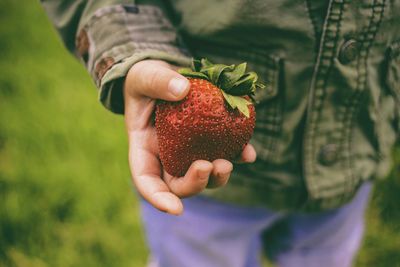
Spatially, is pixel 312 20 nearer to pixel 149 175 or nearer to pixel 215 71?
pixel 215 71

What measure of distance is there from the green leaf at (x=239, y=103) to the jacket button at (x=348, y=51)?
247 millimetres

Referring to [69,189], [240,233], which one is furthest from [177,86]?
[69,189]

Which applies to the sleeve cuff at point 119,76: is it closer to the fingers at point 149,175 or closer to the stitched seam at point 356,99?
the fingers at point 149,175

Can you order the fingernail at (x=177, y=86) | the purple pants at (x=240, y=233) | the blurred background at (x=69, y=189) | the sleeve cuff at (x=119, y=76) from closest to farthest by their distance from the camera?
the fingernail at (x=177, y=86), the sleeve cuff at (x=119, y=76), the purple pants at (x=240, y=233), the blurred background at (x=69, y=189)

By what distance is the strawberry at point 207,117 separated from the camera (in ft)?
2.27

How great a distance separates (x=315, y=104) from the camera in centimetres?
89

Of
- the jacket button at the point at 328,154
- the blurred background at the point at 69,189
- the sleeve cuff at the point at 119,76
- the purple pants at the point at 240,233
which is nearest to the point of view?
the sleeve cuff at the point at 119,76

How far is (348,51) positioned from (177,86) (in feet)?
1.22

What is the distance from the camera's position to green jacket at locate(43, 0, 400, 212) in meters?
0.81

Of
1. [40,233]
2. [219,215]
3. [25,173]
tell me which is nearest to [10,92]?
[25,173]

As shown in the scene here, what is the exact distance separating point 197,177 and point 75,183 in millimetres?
1175

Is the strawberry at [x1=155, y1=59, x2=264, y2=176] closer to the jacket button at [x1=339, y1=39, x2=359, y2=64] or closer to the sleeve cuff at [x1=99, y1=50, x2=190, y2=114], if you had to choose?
the sleeve cuff at [x1=99, y1=50, x2=190, y2=114]

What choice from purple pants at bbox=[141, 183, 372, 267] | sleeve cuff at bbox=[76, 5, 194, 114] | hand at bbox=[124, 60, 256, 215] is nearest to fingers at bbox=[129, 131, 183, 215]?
hand at bbox=[124, 60, 256, 215]

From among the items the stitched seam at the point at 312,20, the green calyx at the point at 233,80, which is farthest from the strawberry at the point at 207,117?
the stitched seam at the point at 312,20
